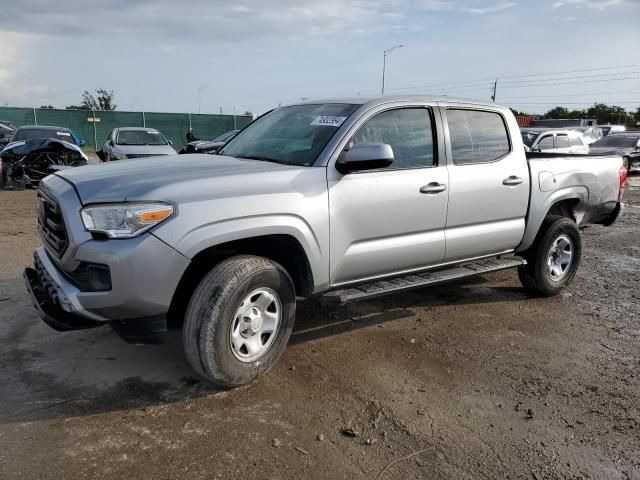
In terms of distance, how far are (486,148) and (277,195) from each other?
7.61ft

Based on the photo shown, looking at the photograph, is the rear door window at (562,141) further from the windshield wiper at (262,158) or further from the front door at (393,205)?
the windshield wiper at (262,158)

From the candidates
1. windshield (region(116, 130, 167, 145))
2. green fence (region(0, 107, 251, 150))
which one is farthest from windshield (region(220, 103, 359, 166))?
green fence (region(0, 107, 251, 150))

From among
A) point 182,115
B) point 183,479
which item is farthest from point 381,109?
point 182,115

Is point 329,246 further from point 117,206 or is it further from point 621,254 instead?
point 621,254

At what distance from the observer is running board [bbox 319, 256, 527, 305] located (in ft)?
12.8

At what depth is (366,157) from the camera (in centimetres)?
367

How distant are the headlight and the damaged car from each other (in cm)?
993

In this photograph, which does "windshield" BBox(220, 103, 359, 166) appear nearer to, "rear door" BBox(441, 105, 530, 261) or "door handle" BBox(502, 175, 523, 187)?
"rear door" BBox(441, 105, 530, 261)

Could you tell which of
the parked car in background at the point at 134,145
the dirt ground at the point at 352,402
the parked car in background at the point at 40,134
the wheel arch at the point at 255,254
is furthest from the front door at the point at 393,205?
the parked car in background at the point at 40,134

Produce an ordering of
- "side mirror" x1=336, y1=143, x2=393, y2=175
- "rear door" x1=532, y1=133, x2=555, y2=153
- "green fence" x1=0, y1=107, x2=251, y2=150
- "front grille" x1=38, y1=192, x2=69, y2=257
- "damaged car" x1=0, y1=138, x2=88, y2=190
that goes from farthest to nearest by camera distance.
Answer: "green fence" x1=0, y1=107, x2=251, y2=150 < "rear door" x1=532, y1=133, x2=555, y2=153 < "damaged car" x1=0, y1=138, x2=88, y2=190 < "side mirror" x1=336, y1=143, x2=393, y2=175 < "front grille" x1=38, y1=192, x2=69, y2=257

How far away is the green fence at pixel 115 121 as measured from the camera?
99.9ft

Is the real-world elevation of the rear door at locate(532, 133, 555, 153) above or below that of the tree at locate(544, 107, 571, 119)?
below

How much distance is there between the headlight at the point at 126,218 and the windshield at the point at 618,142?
21.1 m

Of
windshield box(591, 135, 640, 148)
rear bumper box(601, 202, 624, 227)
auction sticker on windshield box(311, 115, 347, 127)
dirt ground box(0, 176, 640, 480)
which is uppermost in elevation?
auction sticker on windshield box(311, 115, 347, 127)
